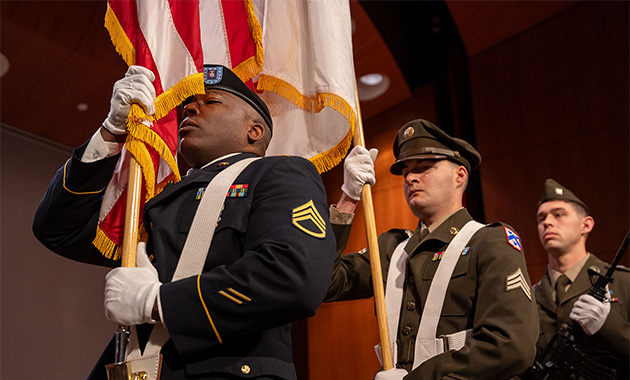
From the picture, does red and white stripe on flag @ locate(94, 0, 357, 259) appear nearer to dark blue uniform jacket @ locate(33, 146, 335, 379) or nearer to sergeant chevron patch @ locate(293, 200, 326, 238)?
dark blue uniform jacket @ locate(33, 146, 335, 379)

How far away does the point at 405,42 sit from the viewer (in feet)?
19.0

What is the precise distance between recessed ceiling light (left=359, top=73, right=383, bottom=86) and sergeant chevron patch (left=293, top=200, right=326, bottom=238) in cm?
397

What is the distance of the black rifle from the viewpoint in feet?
9.55

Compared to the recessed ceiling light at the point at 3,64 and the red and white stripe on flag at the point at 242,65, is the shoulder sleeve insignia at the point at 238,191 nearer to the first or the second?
the red and white stripe on flag at the point at 242,65

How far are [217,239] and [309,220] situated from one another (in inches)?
8.8

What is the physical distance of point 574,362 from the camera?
2.94 meters

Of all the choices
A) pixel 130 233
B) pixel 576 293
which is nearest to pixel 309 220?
pixel 130 233

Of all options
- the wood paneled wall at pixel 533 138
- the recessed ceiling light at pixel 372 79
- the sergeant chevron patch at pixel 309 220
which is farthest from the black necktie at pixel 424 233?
the recessed ceiling light at pixel 372 79

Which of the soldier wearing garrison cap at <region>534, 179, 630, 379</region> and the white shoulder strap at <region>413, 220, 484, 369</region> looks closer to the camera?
the white shoulder strap at <region>413, 220, 484, 369</region>

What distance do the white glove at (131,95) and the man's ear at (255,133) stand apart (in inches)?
10.9

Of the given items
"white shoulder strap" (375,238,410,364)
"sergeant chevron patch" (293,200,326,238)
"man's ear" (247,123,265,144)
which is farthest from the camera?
"white shoulder strap" (375,238,410,364)

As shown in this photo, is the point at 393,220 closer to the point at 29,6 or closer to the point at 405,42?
the point at 405,42

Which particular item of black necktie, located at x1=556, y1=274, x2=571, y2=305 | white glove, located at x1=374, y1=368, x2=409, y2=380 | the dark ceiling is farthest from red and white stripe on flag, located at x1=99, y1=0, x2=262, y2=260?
black necktie, located at x1=556, y1=274, x2=571, y2=305

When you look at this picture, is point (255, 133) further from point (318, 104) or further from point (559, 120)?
point (559, 120)
